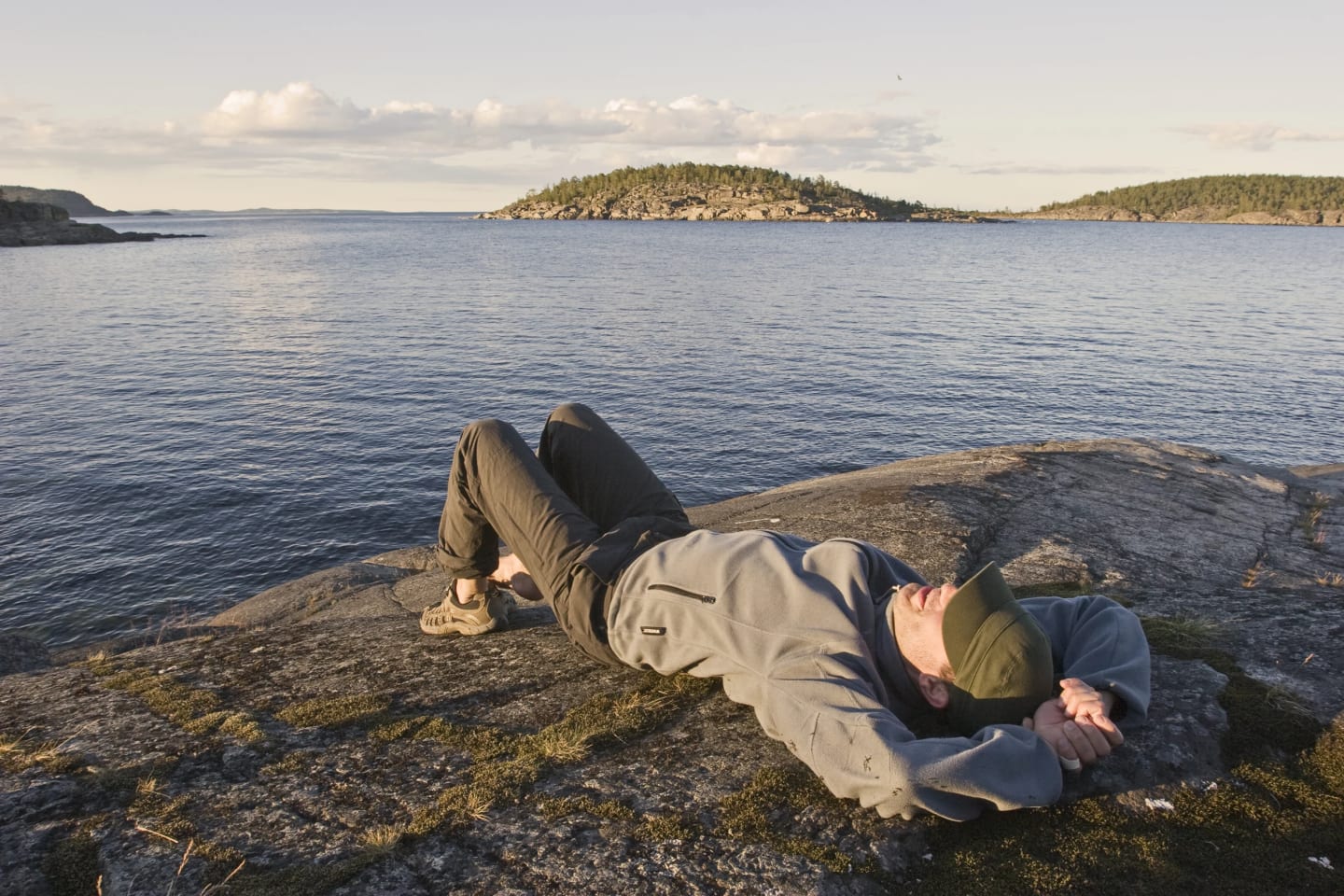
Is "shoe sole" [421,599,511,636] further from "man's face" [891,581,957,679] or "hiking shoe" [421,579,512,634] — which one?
"man's face" [891,581,957,679]

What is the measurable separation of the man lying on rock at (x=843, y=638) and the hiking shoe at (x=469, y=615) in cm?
106

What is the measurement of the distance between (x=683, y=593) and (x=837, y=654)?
1101mm

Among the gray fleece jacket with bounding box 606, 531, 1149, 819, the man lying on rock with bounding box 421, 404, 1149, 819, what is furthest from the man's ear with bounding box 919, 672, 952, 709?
the gray fleece jacket with bounding box 606, 531, 1149, 819

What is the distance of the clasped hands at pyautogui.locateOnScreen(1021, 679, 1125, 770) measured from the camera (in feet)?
14.3

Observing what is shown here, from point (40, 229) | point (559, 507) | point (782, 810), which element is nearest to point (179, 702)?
point (559, 507)

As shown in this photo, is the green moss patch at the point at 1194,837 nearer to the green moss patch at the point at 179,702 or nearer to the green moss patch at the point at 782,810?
the green moss patch at the point at 782,810

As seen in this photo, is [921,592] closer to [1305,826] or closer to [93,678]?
[1305,826]

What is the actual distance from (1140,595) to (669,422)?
896 inches

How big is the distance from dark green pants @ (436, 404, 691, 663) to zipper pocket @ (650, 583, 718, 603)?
1.52 feet

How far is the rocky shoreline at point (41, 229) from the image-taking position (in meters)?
122

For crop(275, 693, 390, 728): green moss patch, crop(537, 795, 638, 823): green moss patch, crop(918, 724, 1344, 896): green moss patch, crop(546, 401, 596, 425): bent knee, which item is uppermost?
crop(546, 401, 596, 425): bent knee

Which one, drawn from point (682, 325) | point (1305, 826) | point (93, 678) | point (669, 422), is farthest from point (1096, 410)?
point (93, 678)

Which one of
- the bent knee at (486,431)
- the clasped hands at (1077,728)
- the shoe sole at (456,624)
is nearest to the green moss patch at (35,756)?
the shoe sole at (456,624)

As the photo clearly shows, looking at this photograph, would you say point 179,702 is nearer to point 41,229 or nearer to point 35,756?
point 35,756
